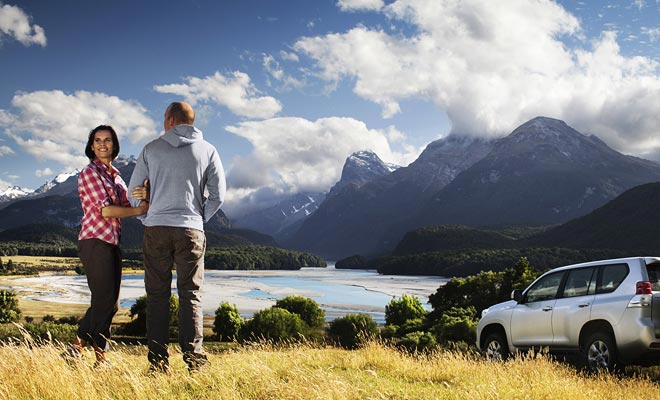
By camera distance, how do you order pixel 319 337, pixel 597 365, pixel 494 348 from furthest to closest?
1. pixel 319 337
2. pixel 494 348
3. pixel 597 365

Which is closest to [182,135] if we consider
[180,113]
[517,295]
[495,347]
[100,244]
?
[180,113]

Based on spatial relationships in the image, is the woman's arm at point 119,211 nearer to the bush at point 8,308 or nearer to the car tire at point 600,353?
the car tire at point 600,353

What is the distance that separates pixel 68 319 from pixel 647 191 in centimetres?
19317

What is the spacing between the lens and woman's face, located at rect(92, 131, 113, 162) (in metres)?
6.73

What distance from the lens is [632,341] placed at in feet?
29.8

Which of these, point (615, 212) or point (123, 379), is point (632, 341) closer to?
point (123, 379)

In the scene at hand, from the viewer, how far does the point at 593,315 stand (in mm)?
9844

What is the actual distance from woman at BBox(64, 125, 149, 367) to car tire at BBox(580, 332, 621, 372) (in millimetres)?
7869

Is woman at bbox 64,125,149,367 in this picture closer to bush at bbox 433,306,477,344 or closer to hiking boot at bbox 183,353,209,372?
hiking boot at bbox 183,353,209,372

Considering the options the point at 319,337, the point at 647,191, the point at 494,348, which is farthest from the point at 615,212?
the point at 494,348

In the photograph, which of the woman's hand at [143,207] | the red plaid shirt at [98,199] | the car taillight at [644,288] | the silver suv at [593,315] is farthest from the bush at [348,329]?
the woman's hand at [143,207]

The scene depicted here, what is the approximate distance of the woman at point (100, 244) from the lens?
20.6 feet

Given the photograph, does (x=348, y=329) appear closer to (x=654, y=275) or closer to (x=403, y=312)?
(x=403, y=312)

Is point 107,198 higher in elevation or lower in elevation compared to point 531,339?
higher
